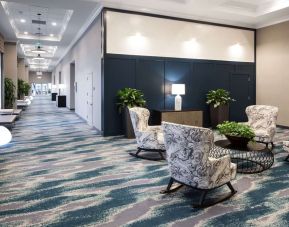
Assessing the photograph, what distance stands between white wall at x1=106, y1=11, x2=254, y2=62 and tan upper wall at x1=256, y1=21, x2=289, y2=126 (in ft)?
1.40

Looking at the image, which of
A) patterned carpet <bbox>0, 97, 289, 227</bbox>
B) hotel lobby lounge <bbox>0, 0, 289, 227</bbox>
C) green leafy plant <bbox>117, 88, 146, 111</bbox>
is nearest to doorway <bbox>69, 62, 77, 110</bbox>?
hotel lobby lounge <bbox>0, 0, 289, 227</bbox>

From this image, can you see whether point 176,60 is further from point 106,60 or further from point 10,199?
point 10,199

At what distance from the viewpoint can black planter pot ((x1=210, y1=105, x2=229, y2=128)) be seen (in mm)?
9211

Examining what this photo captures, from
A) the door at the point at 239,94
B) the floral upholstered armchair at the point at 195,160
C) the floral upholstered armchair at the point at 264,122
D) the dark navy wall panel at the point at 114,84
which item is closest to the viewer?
the floral upholstered armchair at the point at 195,160

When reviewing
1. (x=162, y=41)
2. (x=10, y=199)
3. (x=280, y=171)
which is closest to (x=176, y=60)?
(x=162, y=41)

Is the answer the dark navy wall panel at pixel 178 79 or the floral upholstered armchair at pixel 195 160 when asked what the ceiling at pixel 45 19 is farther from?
the floral upholstered armchair at pixel 195 160

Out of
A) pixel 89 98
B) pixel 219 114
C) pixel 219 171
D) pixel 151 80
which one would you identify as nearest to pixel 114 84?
pixel 151 80

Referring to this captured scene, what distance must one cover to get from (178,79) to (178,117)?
4.99 ft

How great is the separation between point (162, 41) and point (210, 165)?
611 cm

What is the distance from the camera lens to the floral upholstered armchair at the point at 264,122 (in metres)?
5.96

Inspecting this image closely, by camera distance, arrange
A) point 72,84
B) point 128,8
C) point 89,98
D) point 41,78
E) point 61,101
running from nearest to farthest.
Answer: point 128,8 < point 89,98 < point 72,84 < point 61,101 < point 41,78

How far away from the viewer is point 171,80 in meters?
8.86

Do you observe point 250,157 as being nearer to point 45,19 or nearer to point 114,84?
point 114,84

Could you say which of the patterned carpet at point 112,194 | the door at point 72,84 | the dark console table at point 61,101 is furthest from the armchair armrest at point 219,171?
the dark console table at point 61,101
